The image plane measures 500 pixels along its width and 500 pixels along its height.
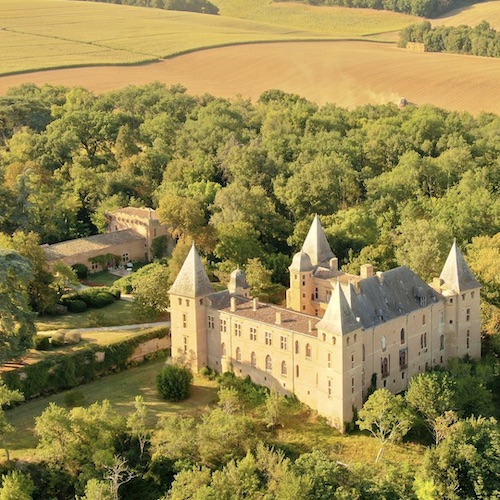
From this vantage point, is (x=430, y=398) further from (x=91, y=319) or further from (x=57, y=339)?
(x=91, y=319)

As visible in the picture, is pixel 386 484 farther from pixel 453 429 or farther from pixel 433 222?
pixel 433 222

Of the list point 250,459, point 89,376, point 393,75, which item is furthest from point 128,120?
point 250,459

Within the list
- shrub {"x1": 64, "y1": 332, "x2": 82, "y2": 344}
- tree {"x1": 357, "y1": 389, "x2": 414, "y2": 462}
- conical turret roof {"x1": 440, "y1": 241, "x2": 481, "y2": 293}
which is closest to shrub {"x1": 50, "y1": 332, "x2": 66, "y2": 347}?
shrub {"x1": 64, "y1": 332, "x2": 82, "y2": 344}

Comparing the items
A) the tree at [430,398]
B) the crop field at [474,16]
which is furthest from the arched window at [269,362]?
the crop field at [474,16]

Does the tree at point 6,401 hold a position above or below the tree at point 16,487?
above

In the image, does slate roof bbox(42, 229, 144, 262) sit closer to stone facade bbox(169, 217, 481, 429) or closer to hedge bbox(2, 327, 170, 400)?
hedge bbox(2, 327, 170, 400)

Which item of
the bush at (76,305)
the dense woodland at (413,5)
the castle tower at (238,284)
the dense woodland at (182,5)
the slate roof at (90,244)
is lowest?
the bush at (76,305)

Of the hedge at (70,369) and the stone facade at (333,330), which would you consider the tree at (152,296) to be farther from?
the stone facade at (333,330)
